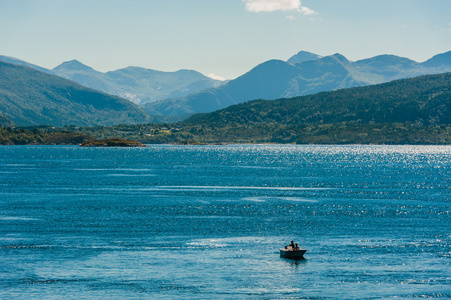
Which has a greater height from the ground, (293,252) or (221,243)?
(293,252)

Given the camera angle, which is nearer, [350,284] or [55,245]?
[350,284]

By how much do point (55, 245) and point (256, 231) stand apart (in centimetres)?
3239

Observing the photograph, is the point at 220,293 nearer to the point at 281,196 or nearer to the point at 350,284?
the point at 350,284

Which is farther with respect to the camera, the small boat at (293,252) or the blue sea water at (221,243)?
the small boat at (293,252)

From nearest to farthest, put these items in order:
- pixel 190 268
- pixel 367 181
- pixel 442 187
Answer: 1. pixel 190 268
2. pixel 442 187
3. pixel 367 181

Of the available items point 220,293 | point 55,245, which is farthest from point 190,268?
point 55,245

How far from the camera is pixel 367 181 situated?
182 meters

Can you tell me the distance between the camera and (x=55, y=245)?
8031 cm

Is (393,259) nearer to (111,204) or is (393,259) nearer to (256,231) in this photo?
(256,231)

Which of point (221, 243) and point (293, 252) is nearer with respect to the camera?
point (293, 252)

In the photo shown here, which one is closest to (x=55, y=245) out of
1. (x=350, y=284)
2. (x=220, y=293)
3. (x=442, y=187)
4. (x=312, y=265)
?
(x=220, y=293)

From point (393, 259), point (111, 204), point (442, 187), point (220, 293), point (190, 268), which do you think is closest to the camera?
point (220, 293)

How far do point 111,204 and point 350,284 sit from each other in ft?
242

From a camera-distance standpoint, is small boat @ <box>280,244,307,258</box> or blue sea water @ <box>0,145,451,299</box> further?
small boat @ <box>280,244,307,258</box>
